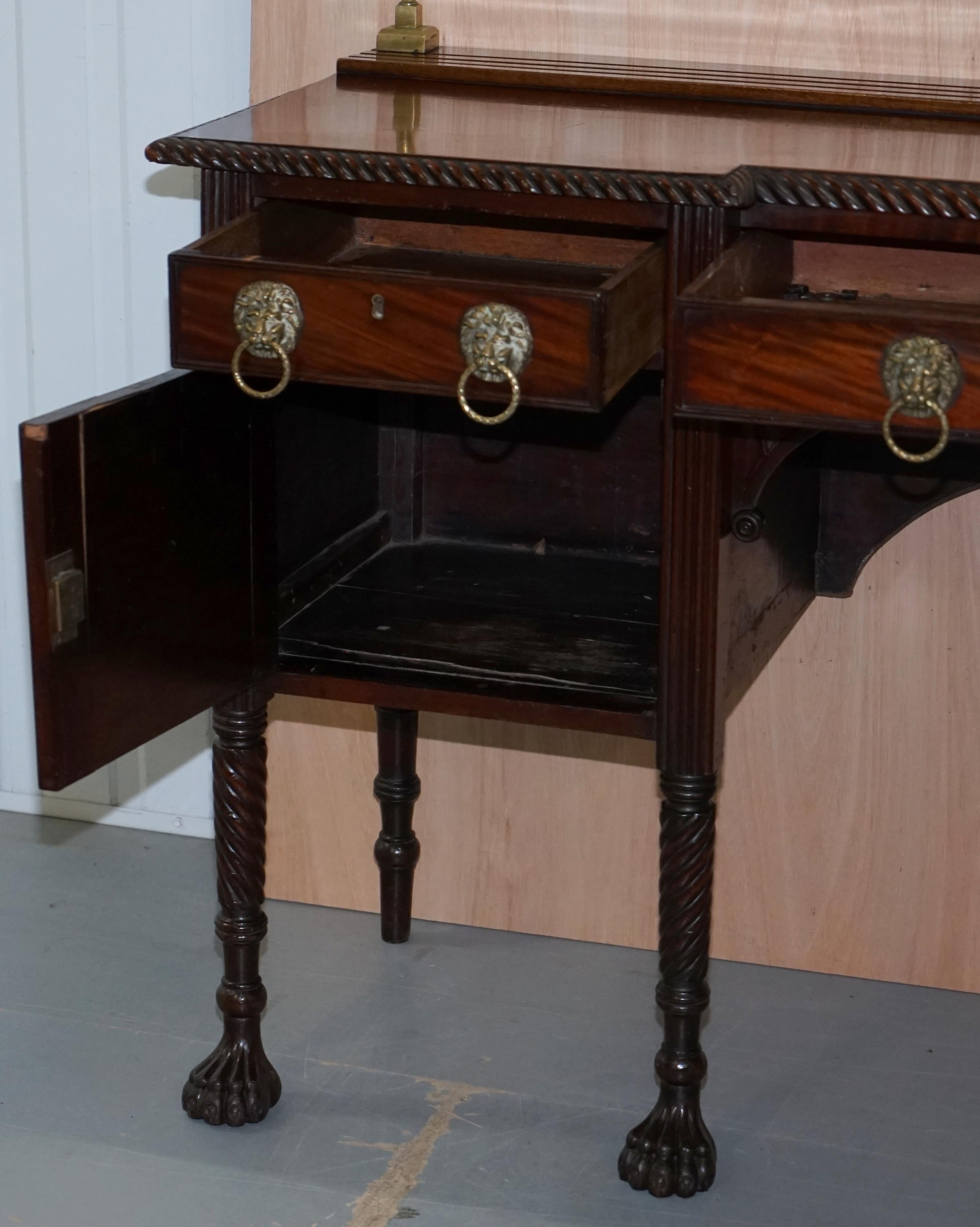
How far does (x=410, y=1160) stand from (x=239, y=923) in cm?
29

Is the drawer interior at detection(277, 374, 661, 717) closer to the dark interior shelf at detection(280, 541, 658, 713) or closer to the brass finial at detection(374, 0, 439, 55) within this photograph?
the dark interior shelf at detection(280, 541, 658, 713)

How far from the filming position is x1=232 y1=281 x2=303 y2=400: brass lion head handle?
1.34 meters

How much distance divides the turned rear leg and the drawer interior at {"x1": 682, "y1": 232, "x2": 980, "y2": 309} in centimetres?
76

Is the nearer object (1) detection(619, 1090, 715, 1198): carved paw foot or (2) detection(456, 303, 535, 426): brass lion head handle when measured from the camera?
(2) detection(456, 303, 535, 426): brass lion head handle

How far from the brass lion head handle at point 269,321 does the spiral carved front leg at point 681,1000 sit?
0.51 metres

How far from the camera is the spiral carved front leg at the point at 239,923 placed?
5.59 feet

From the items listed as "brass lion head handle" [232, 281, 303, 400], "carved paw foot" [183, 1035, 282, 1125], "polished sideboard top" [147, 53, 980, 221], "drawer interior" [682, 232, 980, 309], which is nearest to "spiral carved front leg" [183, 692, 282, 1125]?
"carved paw foot" [183, 1035, 282, 1125]

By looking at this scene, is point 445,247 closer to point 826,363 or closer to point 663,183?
point 663,183

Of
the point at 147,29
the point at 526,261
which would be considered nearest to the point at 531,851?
the point at 526,261

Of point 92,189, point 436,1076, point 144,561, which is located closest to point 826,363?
point 144,561

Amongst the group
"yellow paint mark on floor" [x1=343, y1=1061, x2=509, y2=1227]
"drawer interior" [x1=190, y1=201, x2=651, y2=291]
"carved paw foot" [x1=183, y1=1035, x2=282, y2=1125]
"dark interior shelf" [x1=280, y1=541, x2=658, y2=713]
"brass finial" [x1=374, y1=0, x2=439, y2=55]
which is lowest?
"yellow paint mark on floor" [x1=343, y1=1061, x2=509, y2=1227]

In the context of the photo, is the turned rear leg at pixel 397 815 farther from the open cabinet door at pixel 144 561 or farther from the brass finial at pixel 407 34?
the brass finial at pixel 407 34

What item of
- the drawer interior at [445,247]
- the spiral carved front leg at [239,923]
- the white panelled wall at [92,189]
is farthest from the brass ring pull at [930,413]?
the white panelled wall at [92,189]

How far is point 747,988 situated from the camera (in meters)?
2.08
